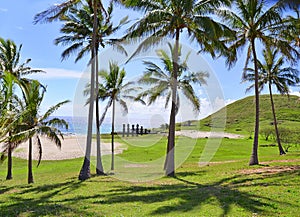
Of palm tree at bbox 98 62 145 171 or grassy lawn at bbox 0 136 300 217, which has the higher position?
palm tree at bbox 98 62 145 171

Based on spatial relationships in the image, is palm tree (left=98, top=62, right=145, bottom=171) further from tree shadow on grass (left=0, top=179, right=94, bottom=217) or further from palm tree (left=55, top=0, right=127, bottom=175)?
tree shadow on grass (left=0, top=179, right=94, bottom=217)

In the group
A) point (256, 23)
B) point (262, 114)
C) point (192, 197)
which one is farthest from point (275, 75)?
point (262, 114)

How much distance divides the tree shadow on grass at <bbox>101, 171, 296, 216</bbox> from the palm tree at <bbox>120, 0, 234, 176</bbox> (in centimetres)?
439

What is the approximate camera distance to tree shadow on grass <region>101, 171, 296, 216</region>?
26.8 feet

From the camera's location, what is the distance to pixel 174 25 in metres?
15.3

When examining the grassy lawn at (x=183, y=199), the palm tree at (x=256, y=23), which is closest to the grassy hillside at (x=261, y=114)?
the palm tree at (x=256, y=23)

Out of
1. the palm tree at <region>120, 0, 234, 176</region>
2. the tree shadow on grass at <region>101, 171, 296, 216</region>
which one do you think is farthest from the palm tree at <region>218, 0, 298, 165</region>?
the tree shadow on grass at <region>101, 171, 296, 216</region>

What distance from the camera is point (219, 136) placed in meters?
35.6

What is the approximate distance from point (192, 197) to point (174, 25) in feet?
29.5

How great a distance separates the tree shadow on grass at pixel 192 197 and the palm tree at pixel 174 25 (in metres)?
4.39

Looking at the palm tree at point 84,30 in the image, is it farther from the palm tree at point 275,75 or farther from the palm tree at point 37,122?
the palm tree at point 275,75

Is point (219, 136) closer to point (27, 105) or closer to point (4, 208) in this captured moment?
point (27, 105)

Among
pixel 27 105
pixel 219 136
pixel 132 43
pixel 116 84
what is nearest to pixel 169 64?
pixel 132 43

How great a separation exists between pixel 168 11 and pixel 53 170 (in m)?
15.0
